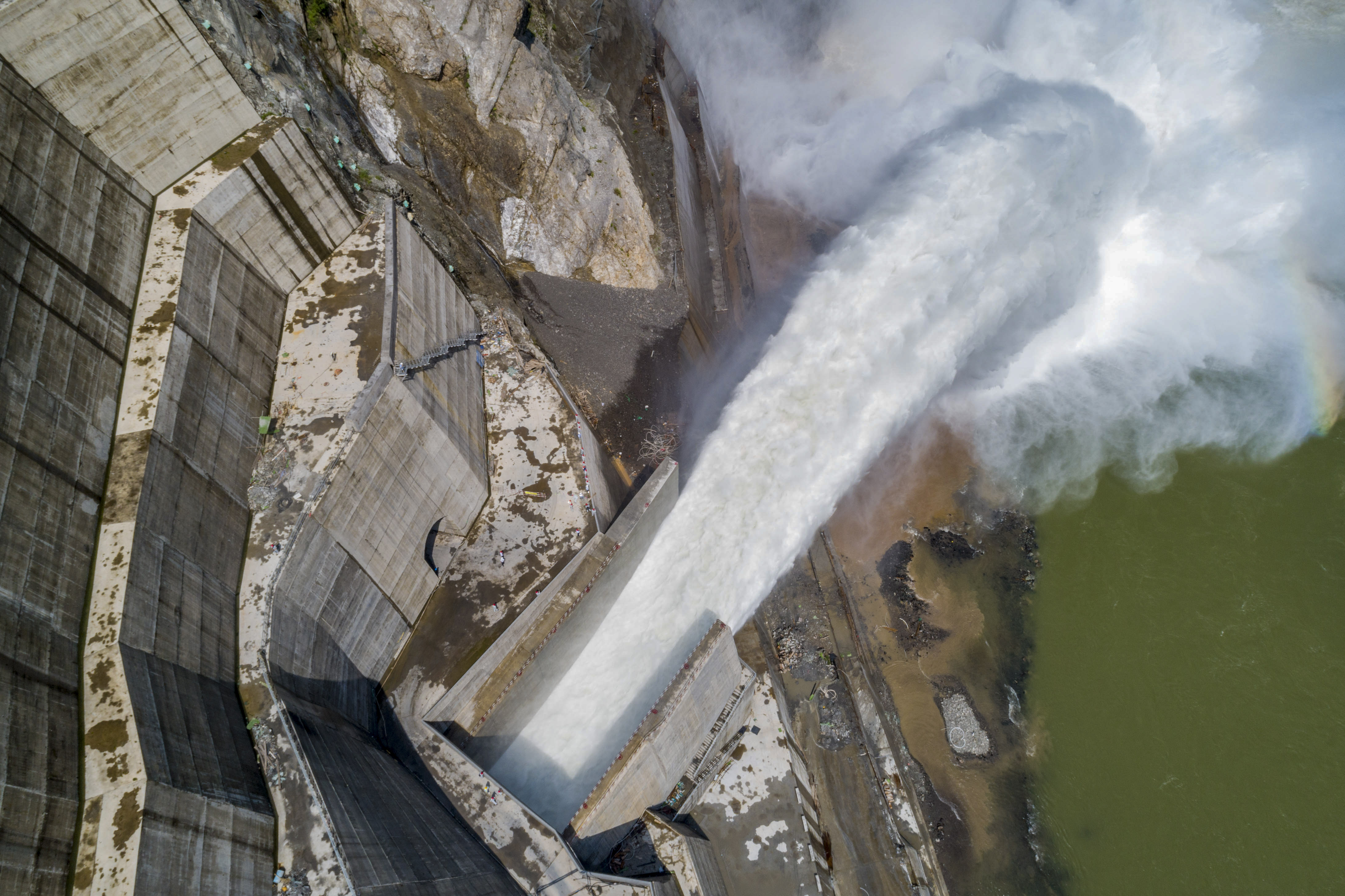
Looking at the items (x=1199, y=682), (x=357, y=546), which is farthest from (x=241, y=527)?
(x=1199, y=682)

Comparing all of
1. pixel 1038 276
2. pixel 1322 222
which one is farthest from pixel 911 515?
pixel 1322 222

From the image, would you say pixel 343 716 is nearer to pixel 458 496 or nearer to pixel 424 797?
pixel 424 797

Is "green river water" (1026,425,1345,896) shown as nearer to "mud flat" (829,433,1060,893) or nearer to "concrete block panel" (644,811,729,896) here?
"mud flat" (829,433,1060,893)

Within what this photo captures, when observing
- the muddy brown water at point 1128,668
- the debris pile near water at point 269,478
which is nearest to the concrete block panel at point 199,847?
the debris pile near water at point 269,478

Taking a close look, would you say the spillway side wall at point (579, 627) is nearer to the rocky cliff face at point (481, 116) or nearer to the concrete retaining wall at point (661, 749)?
the concrete retaining wall at point (661, 749)

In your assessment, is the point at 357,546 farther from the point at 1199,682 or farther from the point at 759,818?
the point at 1199,682

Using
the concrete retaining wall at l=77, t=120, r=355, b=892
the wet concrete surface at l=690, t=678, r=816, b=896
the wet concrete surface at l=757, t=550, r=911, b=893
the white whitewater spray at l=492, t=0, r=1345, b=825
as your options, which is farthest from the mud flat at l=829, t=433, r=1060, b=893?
the concrete retaining wall at l=77, t=120, r=355, b=892
